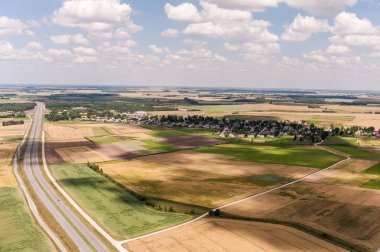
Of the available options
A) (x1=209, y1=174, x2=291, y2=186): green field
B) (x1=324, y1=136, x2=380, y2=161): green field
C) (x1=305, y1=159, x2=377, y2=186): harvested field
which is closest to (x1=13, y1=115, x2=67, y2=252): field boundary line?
(x1=209, y1=174, x2=291, y2=186): green field

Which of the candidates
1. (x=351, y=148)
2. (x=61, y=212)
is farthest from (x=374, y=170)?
(x=61, y=212)

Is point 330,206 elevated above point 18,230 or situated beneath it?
elevated above

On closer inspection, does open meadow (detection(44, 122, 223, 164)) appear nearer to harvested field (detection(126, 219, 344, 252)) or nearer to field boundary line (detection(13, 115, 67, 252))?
field boundary line (detection(13, 115, 67, 252))

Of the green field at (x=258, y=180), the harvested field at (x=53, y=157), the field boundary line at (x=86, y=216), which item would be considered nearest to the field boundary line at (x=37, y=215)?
the field boundary line at (x=86, y=216)

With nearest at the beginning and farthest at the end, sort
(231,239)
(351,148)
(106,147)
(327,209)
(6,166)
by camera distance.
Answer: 1. (231,239)
2. (327,209)
3. (6,166)
4. (351,148)
5. (106,147)

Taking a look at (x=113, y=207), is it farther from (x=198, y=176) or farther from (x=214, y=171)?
(x=214, y=171)

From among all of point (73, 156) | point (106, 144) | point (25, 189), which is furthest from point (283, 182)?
point (106, 144)
